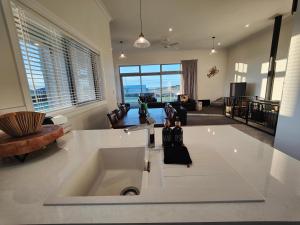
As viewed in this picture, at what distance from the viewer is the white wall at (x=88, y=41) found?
3.36ft

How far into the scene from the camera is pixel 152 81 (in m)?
8.27

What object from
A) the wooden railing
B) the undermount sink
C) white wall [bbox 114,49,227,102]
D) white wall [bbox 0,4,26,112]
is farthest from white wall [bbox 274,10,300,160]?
white wall [bbox 114,49,227,102]

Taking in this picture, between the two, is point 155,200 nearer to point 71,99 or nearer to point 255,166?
point 255,166

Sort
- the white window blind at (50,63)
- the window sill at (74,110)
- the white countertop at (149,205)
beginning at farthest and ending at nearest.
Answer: the window sill at (74,110) → the white window blind at (50,63) → the white countertop at (149,205)

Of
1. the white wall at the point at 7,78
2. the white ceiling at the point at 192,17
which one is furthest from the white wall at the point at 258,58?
the white wall at the point at 7,78

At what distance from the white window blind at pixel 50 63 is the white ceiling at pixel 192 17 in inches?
70.0

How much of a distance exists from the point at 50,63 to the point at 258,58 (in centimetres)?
671

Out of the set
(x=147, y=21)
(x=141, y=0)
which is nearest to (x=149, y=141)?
(x=141, y=0)

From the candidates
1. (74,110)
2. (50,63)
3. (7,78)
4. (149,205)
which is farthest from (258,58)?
(7,78)

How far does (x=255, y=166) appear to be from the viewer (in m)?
0.68

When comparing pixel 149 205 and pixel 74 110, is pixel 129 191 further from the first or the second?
pixel 74 110

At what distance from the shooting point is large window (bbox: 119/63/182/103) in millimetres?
8062

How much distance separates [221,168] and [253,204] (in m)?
0.22

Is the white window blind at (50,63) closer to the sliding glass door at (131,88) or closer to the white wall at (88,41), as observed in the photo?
the white wall at (88,41)
